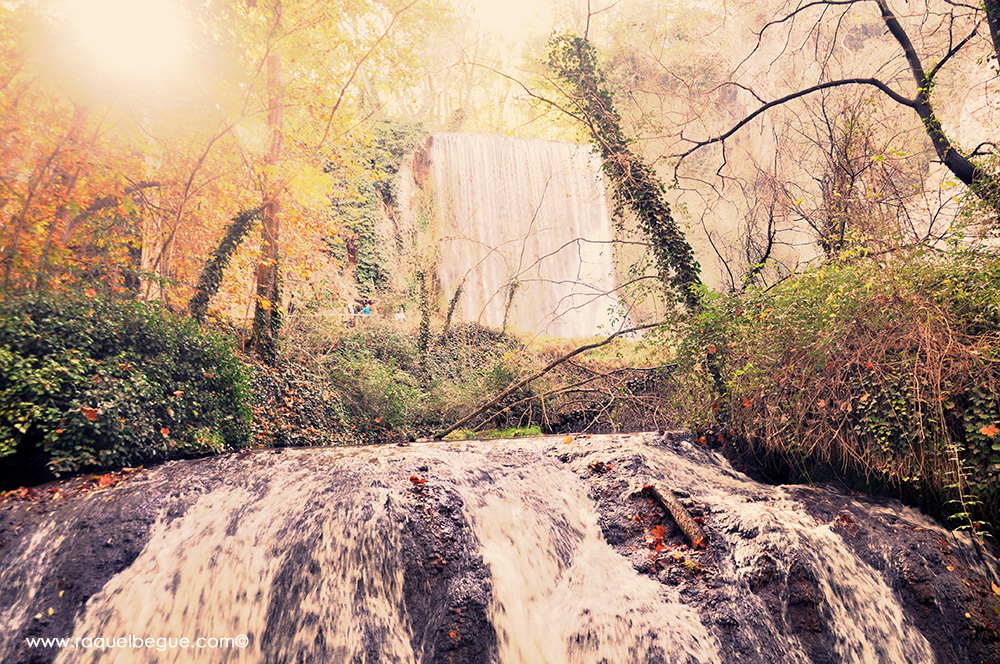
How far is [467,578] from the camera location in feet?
13.1

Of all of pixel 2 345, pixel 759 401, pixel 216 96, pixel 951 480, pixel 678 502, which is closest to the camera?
pixel 951 480

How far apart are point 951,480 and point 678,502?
82.1 inches

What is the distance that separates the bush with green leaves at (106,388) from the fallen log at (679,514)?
534 cm

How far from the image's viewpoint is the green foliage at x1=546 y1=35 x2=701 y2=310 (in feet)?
25.8

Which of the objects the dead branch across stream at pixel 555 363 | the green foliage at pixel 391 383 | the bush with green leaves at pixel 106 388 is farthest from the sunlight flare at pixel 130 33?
the dead branch across stream at pixel 555 363

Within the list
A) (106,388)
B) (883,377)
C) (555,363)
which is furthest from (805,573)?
(106,388)

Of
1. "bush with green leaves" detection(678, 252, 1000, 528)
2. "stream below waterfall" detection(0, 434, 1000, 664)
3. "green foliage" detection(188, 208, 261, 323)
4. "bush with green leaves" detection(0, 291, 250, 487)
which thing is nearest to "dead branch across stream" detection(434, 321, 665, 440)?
"bush with green leaves" detection(678, 252, 1000, 528)

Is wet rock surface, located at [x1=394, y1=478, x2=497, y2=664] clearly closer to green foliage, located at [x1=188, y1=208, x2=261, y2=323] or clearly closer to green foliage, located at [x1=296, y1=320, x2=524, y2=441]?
green foliage, located at [x1=296, y1=320, x2=524, y2=441]

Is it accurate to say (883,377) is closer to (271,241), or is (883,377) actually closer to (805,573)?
(805,573)

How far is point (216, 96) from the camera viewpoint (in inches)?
385

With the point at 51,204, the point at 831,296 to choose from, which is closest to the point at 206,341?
the point at 51,204

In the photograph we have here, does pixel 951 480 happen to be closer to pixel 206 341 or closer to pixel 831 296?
pixel 831 296

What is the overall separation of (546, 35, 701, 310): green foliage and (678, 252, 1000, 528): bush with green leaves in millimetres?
1732

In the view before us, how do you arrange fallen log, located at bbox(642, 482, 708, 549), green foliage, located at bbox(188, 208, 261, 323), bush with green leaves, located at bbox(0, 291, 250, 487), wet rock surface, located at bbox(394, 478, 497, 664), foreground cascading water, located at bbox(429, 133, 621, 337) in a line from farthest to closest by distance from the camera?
foreground cascading water, located at bbox(429, 133, 621, 337)
green foliage, located at bbox(188, 208, 261, 323)
bush with green leaves, located at bbox(0, 291, 250, 487)
fallen log, located at bbox(642, 482, 708, 549)
wet rock surface, located at bbox(394, 478, 497, 664)
